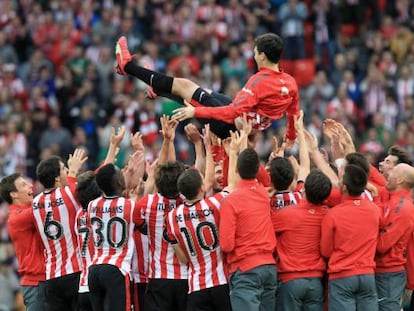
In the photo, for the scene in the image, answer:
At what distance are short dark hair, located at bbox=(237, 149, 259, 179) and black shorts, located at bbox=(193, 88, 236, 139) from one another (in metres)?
0.92

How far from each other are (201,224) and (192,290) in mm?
720

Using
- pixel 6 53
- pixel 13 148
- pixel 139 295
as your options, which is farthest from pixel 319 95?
pixel 139 295

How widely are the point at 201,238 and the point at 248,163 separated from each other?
0.93 m

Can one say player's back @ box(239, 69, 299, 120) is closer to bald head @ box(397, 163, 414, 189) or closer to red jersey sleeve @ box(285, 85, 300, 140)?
red jersey sleeve @ box(285, 85, 300, 140)

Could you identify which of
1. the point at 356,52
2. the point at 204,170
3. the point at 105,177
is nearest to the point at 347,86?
the point at 356,52

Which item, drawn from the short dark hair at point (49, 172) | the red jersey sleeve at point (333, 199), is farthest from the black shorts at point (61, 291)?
the red jersey sleeve at point (333, 199)

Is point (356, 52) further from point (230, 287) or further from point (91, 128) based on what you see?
point (230, 287)

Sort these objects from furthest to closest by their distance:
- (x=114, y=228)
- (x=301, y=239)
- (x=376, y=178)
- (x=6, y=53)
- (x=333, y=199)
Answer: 1. (x=6, y=53)
2. (x=376, y=178)
3. (x=114, y=228)
4. (x=333, y=199)
5. (x=301, y=239)

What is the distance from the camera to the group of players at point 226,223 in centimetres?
1235

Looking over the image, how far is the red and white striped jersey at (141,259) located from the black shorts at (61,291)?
2.14 feet

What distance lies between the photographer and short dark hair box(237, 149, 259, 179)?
40.2 ft

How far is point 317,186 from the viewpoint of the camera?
40.4 feet

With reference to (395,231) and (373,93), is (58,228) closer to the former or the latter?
(395,231)

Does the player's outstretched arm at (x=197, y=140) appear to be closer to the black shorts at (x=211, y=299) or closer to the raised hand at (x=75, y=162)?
the raised hand at (x=75, y=162)
